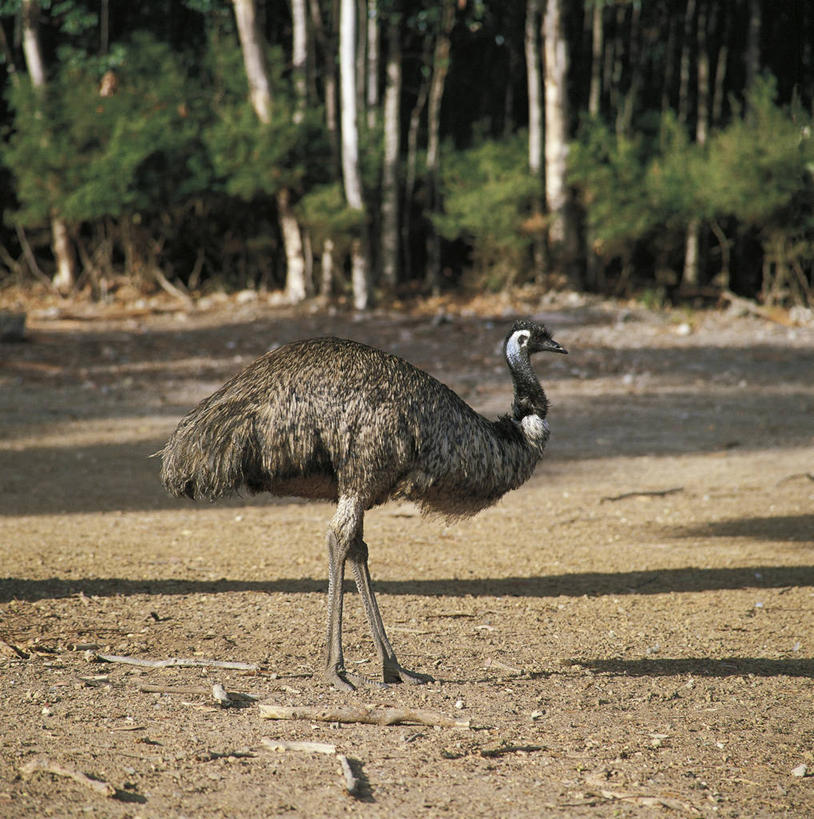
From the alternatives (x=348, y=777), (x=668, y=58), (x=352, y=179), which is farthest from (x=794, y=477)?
(x=668, y=58)

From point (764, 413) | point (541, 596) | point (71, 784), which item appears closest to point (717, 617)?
point (541, 596)

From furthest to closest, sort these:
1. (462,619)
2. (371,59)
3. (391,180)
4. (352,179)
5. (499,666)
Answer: (371,59) < (391,180) < (352,179) < (462,619) < (499,666)

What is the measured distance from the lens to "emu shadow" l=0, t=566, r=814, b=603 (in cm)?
663

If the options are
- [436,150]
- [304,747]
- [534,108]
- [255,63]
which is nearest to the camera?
[304,747]

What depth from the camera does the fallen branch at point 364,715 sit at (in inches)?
179

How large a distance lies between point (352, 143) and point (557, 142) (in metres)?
3.46

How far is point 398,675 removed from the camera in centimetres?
512

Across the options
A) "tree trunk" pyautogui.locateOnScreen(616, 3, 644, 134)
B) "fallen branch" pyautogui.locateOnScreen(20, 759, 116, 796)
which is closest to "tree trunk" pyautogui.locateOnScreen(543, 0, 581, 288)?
"tree trunk" pyautogui.locateOnScreen(616, 3, 644, 134)

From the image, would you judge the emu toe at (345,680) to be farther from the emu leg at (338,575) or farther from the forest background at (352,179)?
the forest background at (352,179)

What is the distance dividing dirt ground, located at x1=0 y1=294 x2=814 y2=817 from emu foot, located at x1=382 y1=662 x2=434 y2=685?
0.10m

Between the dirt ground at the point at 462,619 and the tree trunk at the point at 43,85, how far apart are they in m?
6.76

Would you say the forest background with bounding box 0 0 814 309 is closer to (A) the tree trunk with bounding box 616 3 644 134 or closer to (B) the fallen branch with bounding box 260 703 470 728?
(A) the tree trunk with bounding box 616 3 644 134

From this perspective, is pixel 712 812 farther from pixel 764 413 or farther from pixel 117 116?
pixel 117 116

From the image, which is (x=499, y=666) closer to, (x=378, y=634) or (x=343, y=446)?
(x=378, y=634)
